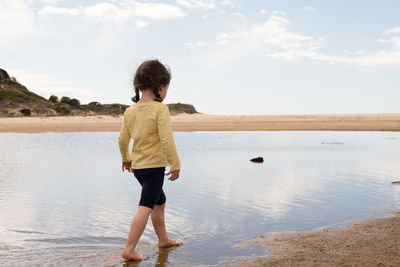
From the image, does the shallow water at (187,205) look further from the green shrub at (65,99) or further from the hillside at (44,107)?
the green shrub at (65,99)

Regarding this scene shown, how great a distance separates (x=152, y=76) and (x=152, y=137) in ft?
1.82

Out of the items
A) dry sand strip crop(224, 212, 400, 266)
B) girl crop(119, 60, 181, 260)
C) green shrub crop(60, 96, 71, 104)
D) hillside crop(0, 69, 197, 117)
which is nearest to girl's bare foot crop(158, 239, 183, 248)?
girl crop(119, 60, 181, 260)

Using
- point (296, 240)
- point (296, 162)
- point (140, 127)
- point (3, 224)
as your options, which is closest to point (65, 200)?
point (3, 224)

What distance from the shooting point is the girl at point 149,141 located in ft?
11.9

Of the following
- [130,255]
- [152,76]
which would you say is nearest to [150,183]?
[130,255]

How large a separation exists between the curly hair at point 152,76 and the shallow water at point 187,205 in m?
1.55

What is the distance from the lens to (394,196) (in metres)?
6.28

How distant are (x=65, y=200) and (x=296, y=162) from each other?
6.49 meters

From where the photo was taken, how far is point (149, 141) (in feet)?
12.1

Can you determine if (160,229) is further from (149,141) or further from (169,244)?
(149,141)

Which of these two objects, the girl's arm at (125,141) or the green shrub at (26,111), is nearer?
the girl's arm at (125,141)

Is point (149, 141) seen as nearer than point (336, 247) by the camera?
Yes

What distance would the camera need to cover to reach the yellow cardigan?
360cm

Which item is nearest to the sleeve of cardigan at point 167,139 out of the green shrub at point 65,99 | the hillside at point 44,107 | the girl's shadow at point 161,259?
the girl's shadow at point 161,259
